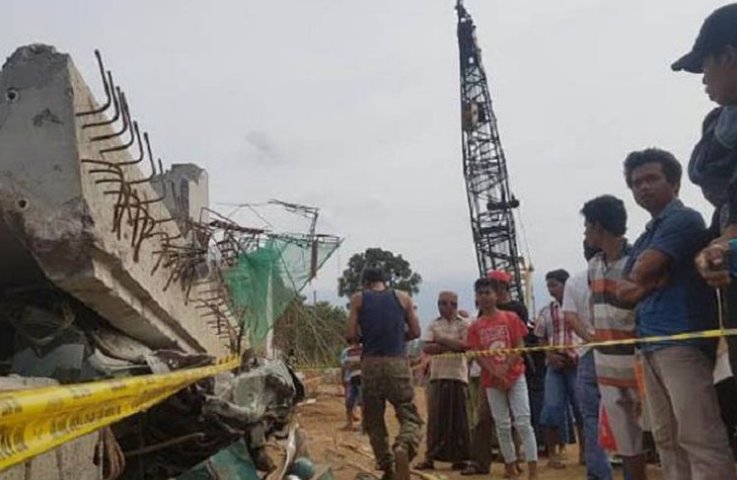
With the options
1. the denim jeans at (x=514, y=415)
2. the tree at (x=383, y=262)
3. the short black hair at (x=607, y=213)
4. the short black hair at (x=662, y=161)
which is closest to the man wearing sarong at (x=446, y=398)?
the denim jeans at (x=514, y=415)

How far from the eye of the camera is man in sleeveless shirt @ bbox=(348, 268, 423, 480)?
6051 millimetres

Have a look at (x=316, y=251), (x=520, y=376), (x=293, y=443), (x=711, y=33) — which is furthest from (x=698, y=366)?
(x=316, y=251)

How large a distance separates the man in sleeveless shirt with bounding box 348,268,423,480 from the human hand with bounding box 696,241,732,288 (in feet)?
12.2

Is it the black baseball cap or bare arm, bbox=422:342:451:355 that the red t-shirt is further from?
the black baseball cap

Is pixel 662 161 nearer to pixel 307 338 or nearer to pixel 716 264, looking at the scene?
pixel 716 264

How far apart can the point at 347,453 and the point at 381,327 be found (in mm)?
3090

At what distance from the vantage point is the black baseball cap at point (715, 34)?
2.62 m

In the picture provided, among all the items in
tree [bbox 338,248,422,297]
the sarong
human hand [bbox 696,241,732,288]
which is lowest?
the sarong

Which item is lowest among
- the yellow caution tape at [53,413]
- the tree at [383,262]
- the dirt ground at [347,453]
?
the dirt ground at [347,453]

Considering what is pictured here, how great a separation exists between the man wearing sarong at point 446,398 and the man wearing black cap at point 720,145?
4.25 m

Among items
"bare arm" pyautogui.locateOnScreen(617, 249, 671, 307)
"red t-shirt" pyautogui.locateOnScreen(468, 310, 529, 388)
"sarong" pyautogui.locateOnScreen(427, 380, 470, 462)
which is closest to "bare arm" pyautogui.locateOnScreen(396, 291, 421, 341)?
"red t-shirt" pyautogui.locateOnScreen(468, 310, 529, 388)

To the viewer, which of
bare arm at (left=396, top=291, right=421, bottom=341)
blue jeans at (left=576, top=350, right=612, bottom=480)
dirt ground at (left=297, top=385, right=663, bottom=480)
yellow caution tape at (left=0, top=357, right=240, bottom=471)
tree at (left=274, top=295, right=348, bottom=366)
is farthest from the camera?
tree at (left=274, top=295, right=348, bottom=366)

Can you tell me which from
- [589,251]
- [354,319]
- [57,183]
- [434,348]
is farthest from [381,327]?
[57,183]

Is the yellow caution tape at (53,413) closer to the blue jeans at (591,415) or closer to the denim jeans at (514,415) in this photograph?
the blue jeans at (591,415)
